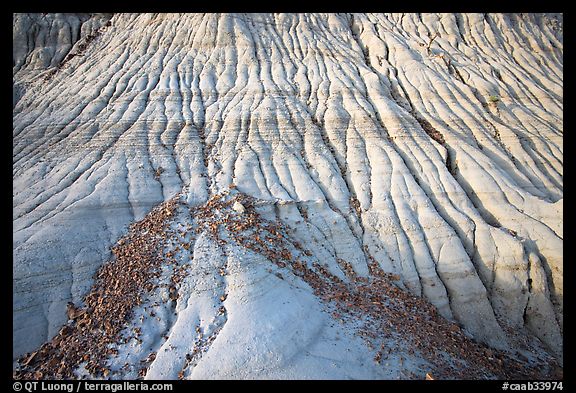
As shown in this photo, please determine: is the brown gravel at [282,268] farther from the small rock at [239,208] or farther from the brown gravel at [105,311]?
the small rock at [239,208]

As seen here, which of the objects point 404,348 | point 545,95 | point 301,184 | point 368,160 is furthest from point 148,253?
A: point 545,95

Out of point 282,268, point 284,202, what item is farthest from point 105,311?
point 284,202

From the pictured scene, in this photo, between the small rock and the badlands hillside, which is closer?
the badlands hillside

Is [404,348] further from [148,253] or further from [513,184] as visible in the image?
[513,184]

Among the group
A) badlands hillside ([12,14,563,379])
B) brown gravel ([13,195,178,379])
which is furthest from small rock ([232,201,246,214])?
brown gravel ([13,195,178,379])

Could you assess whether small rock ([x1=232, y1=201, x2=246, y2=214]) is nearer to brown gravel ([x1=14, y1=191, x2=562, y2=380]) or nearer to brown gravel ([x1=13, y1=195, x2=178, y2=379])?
brown gravel ([x1=14, y1=191, x2=562, y2=380])

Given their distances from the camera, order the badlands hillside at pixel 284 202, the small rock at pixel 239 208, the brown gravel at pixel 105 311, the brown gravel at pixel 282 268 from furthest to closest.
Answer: the small rock at pixel 239 208, the badlands hillside at pixel 284 202, the brown gravel at pixel 282 268, the brown gravel at pixel 105 311

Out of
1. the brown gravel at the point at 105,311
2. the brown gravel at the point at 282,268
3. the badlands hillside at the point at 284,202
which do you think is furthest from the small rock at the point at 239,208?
the brown gravel at the point at 105,311
